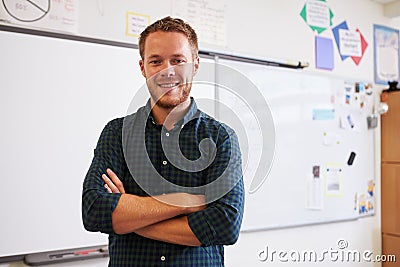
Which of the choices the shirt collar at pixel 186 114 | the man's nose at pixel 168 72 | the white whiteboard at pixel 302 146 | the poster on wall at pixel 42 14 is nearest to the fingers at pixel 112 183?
the shirt collar at pixel 186 114

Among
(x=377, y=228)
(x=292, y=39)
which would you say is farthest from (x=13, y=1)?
(x=377, y=228)

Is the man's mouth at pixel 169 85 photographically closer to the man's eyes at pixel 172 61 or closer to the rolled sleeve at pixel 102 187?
the man's eyes at pixel 172 61

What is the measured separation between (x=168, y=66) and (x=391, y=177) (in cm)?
258

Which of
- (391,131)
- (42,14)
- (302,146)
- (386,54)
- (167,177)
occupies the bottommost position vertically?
(167,177)

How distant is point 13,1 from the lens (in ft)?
6.44

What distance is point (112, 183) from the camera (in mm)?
1333

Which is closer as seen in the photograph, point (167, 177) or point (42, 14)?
point (167, 177)

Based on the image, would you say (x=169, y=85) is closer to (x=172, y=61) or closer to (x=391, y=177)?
(x=172, y=61)

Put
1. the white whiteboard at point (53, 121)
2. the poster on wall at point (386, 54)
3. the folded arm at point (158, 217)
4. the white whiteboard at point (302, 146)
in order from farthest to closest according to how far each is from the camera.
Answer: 1. the poster on wall at point (386, 54)
2. the white whiteboard at point (302, 146)
3. the white whiteboard at point (53, 121)
4. the folded arm at point (158, 217)

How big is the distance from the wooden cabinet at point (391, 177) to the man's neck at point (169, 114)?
95.5 inches

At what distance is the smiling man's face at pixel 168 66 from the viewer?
51.8 inches

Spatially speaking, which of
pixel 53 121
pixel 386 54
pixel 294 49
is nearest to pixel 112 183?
pixel 53 121

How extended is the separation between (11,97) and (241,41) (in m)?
1.40

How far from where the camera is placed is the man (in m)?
1.28
